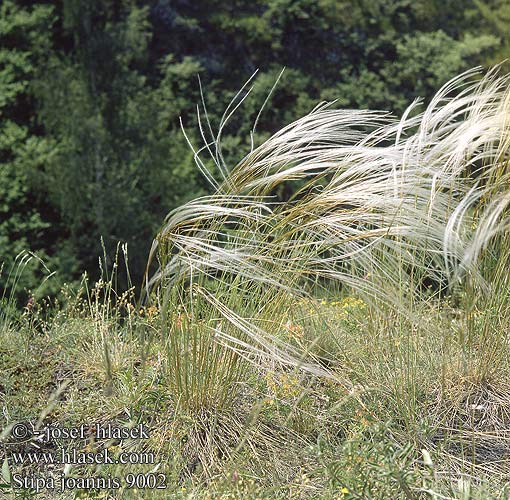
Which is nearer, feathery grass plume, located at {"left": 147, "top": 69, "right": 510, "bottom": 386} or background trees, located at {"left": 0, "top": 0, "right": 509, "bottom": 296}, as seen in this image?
feathery grass plume, located at {"left": 147, "top": 69, "right": 510, "bottom": 386}

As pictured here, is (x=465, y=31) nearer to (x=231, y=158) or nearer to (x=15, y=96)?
(x=231, y=158)

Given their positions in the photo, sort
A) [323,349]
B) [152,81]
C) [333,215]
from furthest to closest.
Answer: [152,81]
[323,349]
[333,215]

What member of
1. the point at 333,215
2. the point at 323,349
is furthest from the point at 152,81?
the point at 333,215

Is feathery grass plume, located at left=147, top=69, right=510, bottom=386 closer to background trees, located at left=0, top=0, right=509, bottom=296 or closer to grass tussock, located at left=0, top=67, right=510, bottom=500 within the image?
grass tussock, located at left=0, top=67, right=510, bottom=500

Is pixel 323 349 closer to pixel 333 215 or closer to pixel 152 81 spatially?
pixel 333 215

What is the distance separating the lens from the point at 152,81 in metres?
8.71

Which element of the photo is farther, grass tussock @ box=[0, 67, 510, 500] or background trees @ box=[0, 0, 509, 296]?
background trees @ box=[0, 0, 509, 296]

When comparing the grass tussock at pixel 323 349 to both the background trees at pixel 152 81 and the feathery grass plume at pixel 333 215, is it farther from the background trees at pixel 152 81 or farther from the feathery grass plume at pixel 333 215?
the background trees at pixel 152 81

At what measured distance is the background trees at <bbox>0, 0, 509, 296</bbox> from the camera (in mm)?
7484

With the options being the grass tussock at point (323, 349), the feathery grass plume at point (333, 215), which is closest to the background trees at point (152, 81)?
the grass tussock at point (323, 349)

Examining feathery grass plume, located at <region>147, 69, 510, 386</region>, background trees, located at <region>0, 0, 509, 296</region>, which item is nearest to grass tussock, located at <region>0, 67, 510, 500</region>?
feathery grass plume, located at <region>147, 69, 510, 386</region>

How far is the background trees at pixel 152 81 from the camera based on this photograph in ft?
24.6

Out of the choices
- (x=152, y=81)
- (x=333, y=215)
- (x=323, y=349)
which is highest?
(x=333, y=215)

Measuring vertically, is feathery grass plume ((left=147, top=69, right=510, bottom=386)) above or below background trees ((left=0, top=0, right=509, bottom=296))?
above
